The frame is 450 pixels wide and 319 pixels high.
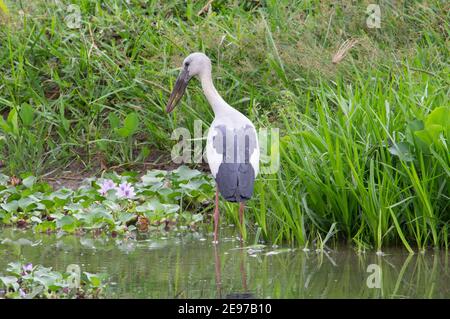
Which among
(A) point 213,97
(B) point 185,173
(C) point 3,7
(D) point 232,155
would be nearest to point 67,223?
(B) point 185,173

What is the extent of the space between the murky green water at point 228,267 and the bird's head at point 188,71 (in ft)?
4.20

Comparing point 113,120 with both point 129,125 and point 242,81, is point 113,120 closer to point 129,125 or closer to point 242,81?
point 129,125

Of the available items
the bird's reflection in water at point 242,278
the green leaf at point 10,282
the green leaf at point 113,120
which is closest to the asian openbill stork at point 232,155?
the bird's reflection in water at point 242,278

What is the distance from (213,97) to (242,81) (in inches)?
45.1

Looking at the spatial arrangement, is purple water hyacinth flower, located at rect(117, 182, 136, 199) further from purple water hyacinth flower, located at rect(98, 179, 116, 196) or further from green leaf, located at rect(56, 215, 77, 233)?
green leaf, located at rect(56, 215, 77, 233)

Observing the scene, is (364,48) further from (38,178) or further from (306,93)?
(38,178)

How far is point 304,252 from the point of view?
6.80 m

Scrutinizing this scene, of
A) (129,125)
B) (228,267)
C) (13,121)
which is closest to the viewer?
(228,267)

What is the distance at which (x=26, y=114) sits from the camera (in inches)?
348

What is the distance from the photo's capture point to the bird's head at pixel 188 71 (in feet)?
26.7

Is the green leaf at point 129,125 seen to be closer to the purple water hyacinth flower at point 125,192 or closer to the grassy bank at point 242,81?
the grassy bank at point 242,81

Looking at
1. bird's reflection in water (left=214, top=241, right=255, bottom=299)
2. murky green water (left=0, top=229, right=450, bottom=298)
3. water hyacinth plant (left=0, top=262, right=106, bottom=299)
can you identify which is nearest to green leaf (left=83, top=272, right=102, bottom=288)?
water hyacinth plant (left=0, top=262, right=106, bottom=299)

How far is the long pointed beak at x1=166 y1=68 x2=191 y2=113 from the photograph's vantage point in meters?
8.24

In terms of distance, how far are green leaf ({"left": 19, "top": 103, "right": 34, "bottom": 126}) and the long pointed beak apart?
1.14 m
